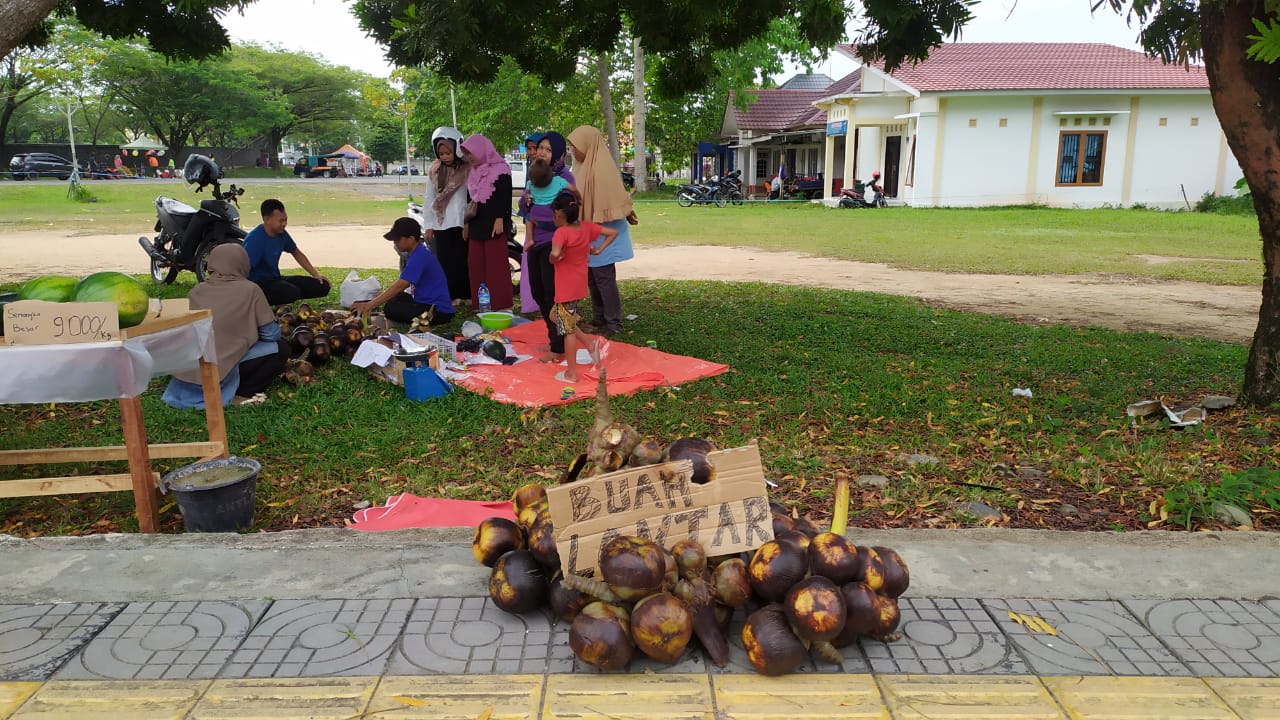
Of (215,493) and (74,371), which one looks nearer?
(74,371)

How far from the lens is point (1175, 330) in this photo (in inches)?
331

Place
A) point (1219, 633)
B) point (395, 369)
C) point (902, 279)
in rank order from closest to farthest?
point (1219, 633) → point (395, 369) → point (902, 279)

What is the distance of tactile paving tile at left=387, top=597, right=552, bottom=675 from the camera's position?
2.62 m

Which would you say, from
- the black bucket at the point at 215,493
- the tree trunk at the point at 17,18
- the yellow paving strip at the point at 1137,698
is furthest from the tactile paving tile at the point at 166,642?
the tree trunk at the point at 17,18

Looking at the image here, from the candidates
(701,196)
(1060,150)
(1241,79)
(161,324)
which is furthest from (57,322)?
(1060,150)

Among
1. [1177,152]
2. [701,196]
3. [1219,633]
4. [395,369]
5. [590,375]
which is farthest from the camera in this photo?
[701,196]

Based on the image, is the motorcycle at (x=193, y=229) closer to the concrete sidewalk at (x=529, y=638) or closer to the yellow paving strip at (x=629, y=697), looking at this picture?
the concrete sidewalk at (x=529, y=638)

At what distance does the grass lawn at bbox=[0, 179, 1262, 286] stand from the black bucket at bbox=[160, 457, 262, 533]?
11.0 meters

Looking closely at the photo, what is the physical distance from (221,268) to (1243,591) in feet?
17.4

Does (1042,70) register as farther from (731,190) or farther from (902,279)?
(902,279)

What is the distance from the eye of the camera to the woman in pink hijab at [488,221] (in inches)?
328

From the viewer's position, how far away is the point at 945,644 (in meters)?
2.73

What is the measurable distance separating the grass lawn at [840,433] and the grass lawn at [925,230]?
6.52 metres

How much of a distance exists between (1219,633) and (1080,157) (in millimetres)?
28417
